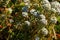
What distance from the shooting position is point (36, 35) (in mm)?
2352

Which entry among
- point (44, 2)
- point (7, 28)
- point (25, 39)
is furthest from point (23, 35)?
point (44, 2)

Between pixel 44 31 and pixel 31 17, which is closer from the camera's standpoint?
pixel 44 31

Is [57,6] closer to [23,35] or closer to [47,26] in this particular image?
[47,26]

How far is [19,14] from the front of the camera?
2559 millimetres

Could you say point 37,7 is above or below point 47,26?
above

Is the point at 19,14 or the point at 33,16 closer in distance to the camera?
the point at 33,16

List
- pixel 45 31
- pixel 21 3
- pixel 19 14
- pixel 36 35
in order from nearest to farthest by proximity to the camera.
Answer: pixel 45 31 → pixel 36 35 → pixel 19 14 → pixel 21 3

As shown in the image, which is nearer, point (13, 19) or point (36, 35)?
point (36, 35)

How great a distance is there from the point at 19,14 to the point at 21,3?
0.22 metres

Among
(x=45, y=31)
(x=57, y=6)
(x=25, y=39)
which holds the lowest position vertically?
(x=25, y=39)

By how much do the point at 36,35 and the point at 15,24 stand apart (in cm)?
29

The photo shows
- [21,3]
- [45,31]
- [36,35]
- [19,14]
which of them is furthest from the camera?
[21,3]

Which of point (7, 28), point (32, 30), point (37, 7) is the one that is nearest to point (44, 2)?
point (37, 7)

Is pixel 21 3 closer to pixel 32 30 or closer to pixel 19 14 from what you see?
pixel 19 14
